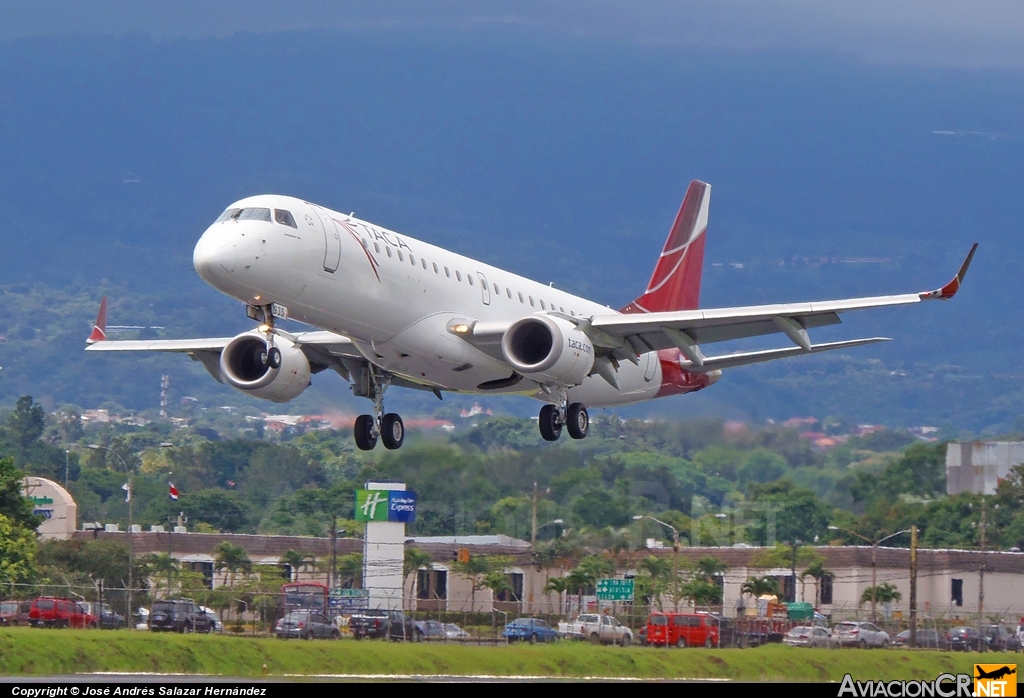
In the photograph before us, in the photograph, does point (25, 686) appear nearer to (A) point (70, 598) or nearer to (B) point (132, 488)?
(A) point (70, 598)

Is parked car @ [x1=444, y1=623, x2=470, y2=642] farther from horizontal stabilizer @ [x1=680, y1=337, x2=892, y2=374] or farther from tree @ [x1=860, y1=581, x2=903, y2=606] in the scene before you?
tree @ [x1=860, y1=581, x2=903, y2=606]

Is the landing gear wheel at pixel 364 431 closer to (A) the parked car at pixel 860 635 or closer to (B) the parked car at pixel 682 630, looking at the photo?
(B) the parked car at pixel 682 630

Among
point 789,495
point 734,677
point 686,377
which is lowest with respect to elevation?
point 734,677

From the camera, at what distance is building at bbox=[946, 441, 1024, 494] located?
61.1 metres

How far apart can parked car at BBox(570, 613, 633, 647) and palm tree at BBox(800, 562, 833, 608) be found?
11352 mm

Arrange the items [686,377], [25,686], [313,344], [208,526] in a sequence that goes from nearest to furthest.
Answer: [25,686]
[313,344]
[686,377]
[208,526]

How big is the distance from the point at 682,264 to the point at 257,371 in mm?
16265

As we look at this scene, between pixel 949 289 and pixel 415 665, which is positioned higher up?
pixel 949 289

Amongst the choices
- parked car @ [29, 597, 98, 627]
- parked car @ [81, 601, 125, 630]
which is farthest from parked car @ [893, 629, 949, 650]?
parked car @ [29, 597, 98, 627]

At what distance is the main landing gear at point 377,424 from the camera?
35.3 meters

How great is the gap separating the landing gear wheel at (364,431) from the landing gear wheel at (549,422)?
158 inches

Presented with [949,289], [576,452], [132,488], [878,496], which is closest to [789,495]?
[878,496]

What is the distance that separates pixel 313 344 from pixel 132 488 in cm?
4825

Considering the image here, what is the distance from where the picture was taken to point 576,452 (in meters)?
59.6
